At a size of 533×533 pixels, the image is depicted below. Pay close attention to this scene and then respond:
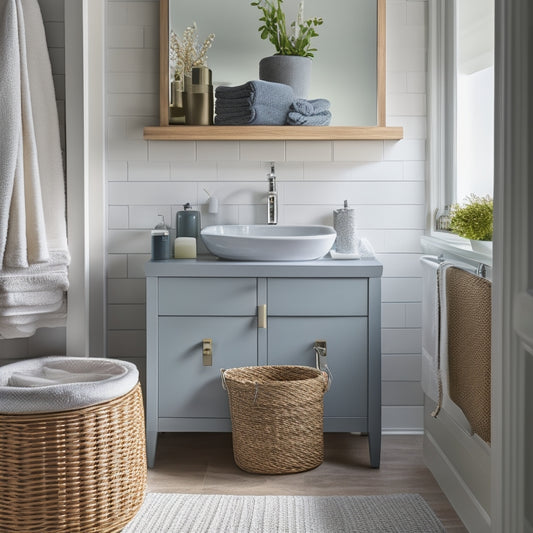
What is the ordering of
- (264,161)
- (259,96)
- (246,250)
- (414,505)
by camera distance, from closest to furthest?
(414,505)
(246,250)
(259,96)
(264,161)

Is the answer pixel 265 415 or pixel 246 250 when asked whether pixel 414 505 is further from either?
pixel 246 250

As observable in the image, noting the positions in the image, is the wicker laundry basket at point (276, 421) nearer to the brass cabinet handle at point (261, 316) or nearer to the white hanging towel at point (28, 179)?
the brass cabinet handle at point (261, 316)

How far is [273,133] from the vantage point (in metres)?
3.23

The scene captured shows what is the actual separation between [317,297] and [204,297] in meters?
0.45

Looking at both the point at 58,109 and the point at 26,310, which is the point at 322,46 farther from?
the point at 26,310

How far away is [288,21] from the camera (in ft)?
10.7

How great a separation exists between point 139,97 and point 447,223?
1.49 metres

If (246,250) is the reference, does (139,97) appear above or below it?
above

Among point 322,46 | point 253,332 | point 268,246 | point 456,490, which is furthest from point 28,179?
point 456,490

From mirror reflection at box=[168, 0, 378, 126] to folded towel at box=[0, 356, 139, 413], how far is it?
4.62 feet

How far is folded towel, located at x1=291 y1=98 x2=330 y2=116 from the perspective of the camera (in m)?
3.21

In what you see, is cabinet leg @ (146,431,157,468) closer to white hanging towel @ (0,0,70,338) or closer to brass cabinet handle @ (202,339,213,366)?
brass cabinet handle @ (202,339,213,366)

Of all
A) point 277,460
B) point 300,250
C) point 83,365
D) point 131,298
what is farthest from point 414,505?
point 131,298

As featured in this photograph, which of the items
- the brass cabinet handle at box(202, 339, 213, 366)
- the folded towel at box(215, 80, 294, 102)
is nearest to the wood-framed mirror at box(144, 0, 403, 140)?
the folded towel at box(215, 80, 294, 102)
